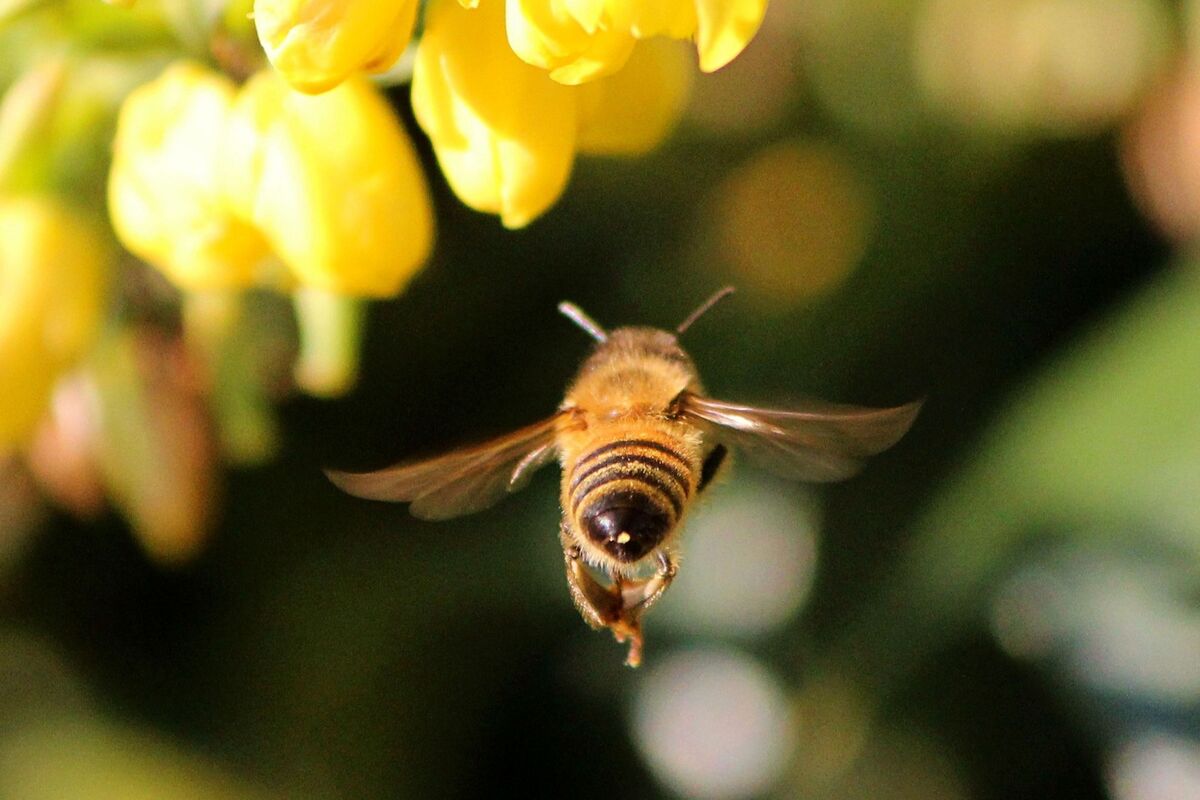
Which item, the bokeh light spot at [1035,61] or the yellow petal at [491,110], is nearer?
the yellow petal at [491,110]

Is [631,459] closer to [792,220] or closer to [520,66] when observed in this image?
[520,66]

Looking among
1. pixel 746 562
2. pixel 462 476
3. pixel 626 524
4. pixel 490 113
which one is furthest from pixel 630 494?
pixel 746 562

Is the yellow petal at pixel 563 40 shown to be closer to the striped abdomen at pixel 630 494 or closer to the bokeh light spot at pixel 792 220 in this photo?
the striped abdomen at pixel 630 494

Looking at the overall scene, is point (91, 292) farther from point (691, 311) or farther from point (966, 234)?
point (966, 234)

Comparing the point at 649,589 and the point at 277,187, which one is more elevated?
the point at 277,187

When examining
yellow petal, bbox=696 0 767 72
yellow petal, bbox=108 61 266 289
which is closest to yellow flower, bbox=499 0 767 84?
yellow petal, bbox=696 0 767 72

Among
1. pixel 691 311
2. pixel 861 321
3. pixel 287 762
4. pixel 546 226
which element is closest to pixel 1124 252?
pixel 861 321

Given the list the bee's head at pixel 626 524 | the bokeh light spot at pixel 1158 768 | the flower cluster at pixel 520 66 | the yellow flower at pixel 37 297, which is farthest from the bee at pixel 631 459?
the bokeh light spot at pixel 1158 768
